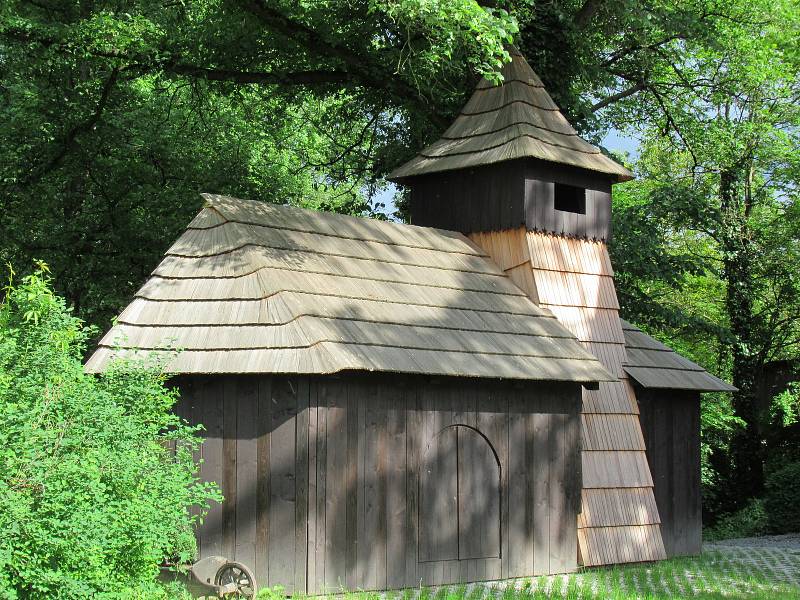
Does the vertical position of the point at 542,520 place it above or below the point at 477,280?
below

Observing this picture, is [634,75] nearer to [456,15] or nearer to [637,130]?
[637,130]

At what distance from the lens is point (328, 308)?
1254 cm

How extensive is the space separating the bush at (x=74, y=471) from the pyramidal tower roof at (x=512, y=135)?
789 cm

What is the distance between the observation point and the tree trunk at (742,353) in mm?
25625

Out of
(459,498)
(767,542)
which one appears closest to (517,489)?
(459,498)

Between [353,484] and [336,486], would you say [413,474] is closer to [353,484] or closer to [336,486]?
[353,484]

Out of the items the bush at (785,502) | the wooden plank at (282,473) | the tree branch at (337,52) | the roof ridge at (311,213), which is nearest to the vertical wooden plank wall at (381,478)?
the wooden plank at (282,473)

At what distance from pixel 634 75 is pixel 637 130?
11.3 feet

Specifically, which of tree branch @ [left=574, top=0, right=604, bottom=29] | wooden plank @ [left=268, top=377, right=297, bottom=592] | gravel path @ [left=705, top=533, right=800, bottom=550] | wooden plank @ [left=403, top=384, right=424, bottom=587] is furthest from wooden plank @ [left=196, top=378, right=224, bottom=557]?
tree branch @ [left=574, top=0, right=604, bottom=29]

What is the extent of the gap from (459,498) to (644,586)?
2506mm

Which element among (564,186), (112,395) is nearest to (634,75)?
(564,186)

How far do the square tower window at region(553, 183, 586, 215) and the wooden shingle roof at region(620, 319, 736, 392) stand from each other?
2197 millimetres

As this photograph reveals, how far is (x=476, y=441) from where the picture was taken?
13.3 meters

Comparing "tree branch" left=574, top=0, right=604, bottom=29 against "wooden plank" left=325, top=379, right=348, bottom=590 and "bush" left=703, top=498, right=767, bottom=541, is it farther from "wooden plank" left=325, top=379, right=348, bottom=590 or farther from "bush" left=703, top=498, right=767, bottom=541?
"wooden plank" left=325, top=379, right=348, bottom=590
